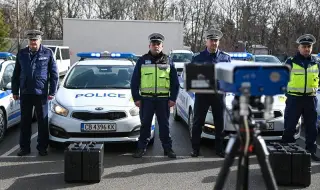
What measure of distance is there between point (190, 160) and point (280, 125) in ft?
5.19

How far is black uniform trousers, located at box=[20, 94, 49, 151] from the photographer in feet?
19.9

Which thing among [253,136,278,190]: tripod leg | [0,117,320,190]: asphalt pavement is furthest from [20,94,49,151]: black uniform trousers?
[253,136,278,190]: tripod leg

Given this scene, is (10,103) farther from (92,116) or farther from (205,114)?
(205,114)

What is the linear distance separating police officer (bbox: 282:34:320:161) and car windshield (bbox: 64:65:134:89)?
2.75 metres

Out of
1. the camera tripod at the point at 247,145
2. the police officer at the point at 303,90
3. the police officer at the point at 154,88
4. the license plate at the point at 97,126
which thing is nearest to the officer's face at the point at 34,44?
the license plate at the point at 97,126

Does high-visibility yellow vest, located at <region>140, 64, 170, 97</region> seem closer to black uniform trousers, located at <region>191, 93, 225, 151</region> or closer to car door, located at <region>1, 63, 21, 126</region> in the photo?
black uniform trousers, located at <region>191, 93, 225, 151</region>

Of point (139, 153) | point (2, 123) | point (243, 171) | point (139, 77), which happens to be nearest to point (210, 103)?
point (139, 77)

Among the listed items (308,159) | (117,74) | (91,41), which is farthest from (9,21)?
(308,159)

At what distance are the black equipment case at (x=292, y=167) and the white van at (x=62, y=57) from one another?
18.6 m

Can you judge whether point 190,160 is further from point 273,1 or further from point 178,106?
point 273,1

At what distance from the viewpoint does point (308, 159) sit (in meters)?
4.66

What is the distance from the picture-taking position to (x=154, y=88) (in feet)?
19.4

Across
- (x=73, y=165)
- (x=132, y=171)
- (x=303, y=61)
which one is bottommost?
(x=132, y=171)

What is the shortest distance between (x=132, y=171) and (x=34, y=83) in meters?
2.01
